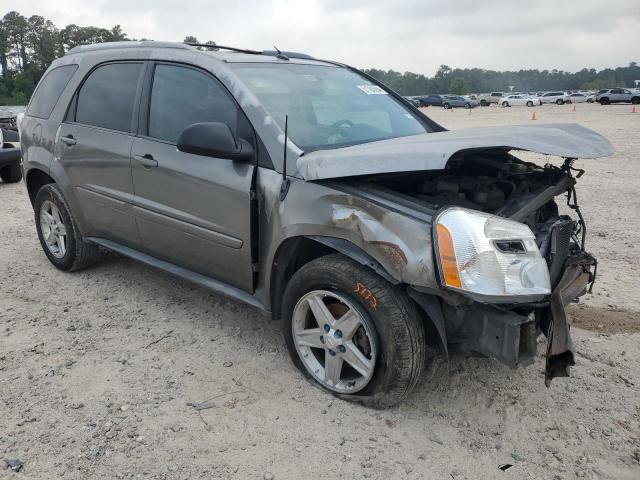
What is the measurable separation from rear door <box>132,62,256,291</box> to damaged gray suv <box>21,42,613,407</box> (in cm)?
1

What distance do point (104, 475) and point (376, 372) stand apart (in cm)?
133

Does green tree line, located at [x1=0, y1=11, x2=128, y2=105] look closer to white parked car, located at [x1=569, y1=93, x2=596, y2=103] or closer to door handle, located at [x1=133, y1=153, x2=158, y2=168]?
white parked car, located at [x1=569, y1=93, x2=596, y2=103]

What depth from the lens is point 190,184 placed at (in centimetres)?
336

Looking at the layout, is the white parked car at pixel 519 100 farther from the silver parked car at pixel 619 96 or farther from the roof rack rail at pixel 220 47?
the roof rack rail at pixel 220 47

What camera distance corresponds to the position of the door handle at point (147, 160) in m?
3.59

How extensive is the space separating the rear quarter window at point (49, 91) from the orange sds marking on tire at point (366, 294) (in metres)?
3.28

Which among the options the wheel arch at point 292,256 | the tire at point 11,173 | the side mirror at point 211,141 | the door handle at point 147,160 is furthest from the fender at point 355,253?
the tire at point 11,173

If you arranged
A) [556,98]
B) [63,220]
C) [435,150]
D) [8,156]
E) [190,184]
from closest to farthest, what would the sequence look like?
[435,150] → [190,184] → [63,220] → [8,156] → [556,98]

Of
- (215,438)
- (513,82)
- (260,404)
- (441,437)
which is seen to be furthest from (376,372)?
(513,82)

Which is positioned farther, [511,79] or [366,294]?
[511,79]

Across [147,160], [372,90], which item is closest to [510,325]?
[372,90]

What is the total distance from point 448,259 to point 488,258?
0.16m

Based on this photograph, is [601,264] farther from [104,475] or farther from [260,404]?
[104,475]

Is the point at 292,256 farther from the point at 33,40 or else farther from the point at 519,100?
the point at 33,40
